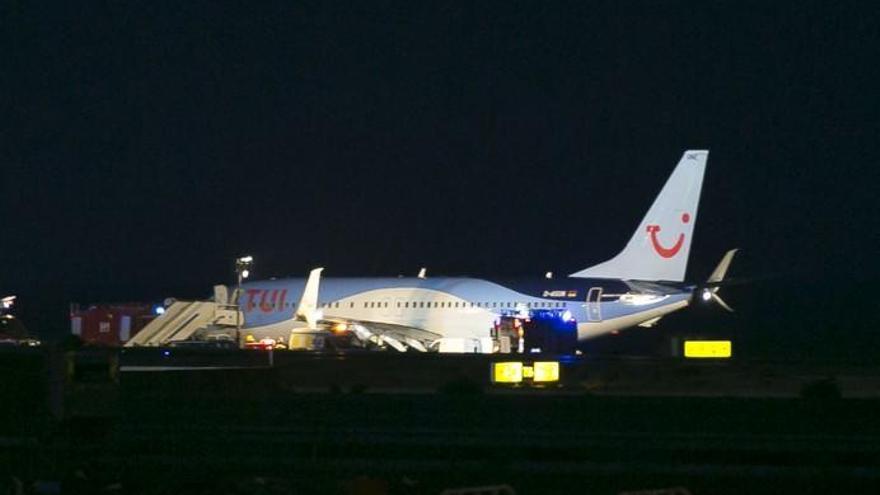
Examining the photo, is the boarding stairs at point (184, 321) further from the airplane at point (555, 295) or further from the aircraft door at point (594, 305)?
the aircraft door at point (594, 305)

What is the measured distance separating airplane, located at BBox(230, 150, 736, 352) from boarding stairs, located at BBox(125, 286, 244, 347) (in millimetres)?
3338

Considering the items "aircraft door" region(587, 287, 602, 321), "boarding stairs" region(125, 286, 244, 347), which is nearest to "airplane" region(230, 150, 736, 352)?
"aircraft door" region(587, 287, 602, 321)

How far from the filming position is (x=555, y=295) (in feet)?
201

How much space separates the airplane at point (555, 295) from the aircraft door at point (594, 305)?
43 mm

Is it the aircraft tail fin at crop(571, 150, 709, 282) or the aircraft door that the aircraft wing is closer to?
the aircraft door

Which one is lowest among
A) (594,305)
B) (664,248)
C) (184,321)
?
(184,321)

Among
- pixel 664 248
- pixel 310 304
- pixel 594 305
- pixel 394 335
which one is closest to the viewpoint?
pixel 594 305

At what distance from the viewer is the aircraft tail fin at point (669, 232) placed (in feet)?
209

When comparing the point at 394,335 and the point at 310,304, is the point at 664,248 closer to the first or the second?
the point at 394,335

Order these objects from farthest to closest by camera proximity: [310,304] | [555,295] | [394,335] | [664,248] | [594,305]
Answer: [310,304] → [394,335] → [664,248] → [555,295] → [594,305]

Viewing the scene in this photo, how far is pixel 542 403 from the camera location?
22234 mm

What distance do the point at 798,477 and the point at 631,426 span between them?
15.4 ft

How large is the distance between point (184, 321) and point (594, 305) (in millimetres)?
19266

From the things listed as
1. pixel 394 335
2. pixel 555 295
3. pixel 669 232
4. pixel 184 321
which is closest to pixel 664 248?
pixel 669 232
